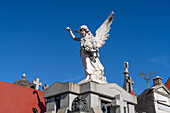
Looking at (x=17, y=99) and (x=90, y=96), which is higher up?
(x=17, y=99)

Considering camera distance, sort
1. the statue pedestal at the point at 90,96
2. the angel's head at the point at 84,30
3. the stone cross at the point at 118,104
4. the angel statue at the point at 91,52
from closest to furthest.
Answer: the statue pedestal at the point at 90,96 → the stone cross at the point at 118,104 → the angel statue at the point at 91,52 → the angel's head at the point at 84,30

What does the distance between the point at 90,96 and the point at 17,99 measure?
365 centimetres

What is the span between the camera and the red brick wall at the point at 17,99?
861 centimetres

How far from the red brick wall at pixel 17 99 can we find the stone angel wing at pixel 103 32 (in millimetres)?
3372

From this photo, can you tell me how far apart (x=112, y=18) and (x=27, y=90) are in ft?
14.5

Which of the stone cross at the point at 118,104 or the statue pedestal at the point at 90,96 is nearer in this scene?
the statue pedestal at the point at 90,96

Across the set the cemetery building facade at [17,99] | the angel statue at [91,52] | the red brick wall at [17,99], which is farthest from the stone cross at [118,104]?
the red brick wall at [17,99]

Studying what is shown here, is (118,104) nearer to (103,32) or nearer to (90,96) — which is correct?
(90,96)

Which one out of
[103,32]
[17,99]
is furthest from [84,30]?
[17,99]

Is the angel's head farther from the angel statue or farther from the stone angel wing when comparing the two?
the stone angel wing

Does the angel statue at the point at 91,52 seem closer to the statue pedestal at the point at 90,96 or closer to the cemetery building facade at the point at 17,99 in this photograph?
the statue pedestal at the point at 90,96

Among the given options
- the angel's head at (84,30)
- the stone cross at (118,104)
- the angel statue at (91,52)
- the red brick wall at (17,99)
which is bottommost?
the stone cross at (118,104)

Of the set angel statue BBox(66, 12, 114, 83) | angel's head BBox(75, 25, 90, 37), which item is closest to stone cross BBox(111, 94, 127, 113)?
angel statue BBox(66, 12, 114, 83)

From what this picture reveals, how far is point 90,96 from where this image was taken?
263 inches
